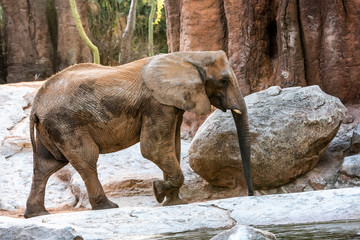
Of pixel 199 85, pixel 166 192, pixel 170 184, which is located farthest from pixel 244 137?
pixel 166 192

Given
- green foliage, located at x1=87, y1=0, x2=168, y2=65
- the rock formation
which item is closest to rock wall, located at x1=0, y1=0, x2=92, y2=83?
green foliage, located at x1=87, y1=0, x2=168, y2=65

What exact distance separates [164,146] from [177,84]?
79 cm

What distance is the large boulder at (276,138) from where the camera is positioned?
9.57m

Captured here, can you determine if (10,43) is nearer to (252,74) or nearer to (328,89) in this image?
(252,74)

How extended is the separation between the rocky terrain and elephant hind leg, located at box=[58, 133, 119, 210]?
528 mm

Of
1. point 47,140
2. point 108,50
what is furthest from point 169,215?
point 108,50

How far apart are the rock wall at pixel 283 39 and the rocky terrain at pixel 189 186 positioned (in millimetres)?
844

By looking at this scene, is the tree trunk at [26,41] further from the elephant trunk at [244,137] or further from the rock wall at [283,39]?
the elephant trunk at [244,137]

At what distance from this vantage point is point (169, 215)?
722cm

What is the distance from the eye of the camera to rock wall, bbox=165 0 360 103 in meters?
11.4

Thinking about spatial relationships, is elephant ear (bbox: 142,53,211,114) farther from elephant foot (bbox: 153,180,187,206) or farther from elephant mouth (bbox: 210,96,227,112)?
elephant foot (bbox: 153,180,187,206)

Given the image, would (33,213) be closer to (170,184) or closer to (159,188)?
(159,188)

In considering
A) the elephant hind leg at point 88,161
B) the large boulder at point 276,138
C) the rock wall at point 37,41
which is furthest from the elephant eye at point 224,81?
the rock wall at point 37,41

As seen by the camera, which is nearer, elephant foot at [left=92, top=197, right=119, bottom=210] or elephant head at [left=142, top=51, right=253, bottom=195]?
elephant head at [left=142, top=51, right=253, bottom=195]
